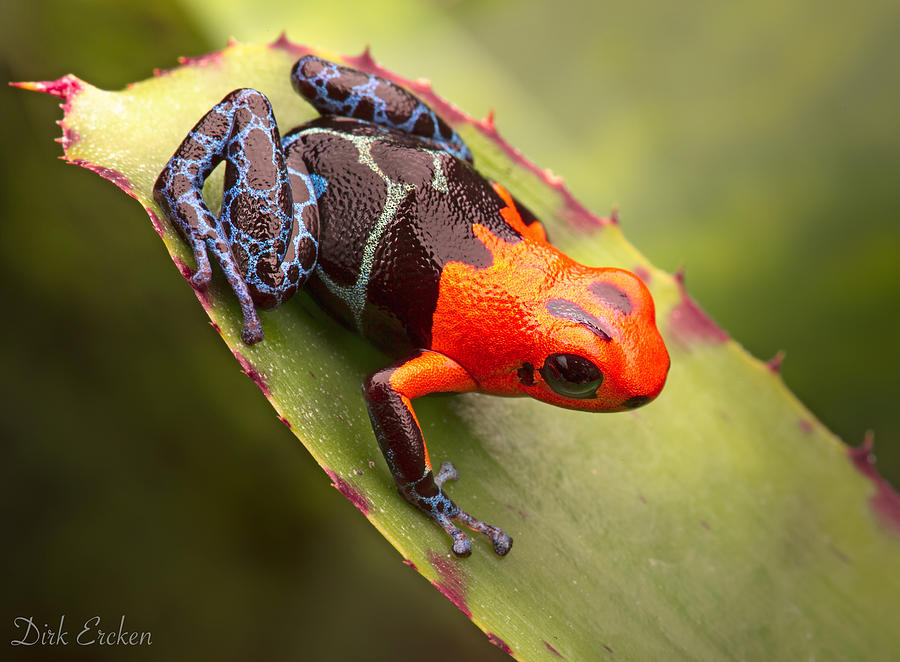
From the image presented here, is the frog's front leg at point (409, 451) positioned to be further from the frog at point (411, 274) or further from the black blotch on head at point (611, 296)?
the black blotch on head at point (611, 296)

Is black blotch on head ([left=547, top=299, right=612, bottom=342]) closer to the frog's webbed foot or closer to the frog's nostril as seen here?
the frog's nostril

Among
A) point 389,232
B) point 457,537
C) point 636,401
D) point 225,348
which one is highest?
point 636,401

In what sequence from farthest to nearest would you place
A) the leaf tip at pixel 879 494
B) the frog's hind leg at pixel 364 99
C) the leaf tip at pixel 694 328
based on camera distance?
the leaf tip at pixel 694 328
the leaf tip at pixel 879 494
the frog's hind leg at pixel 364 99

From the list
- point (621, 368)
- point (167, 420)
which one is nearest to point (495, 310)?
point (621, 368)

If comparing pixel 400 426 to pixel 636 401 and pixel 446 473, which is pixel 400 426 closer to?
pixel 446 473

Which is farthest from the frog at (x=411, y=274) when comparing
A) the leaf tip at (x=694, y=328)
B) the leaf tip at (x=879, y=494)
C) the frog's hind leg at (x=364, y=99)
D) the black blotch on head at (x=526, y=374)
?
the leaf tip at (x=879, y=494)

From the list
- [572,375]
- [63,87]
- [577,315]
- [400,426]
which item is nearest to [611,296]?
[577,315]
